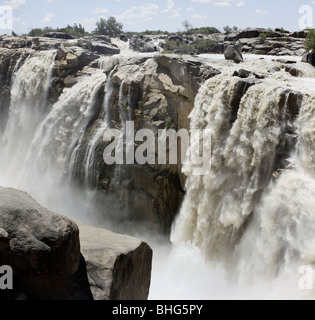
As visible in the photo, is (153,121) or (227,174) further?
(153,121)

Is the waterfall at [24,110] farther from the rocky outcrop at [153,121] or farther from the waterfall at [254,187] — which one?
the waterfall at [254,187]

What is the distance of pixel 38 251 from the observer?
4.49m

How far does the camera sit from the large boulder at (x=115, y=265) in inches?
199

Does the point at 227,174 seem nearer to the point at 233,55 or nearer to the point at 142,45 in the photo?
the point at 233,55

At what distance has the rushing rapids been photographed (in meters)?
8.52

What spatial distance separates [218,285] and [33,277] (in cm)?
668

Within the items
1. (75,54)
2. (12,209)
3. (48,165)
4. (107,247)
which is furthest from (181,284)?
(75,54)

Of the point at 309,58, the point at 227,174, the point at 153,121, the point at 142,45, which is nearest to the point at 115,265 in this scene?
the point at 227,174

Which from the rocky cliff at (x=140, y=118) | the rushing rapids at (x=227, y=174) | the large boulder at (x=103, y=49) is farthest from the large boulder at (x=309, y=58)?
the large boulder at (x=103, y=49)

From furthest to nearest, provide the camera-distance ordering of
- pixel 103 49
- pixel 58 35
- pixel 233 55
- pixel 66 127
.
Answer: pixel 58 35
pixel 103 49
pixel 66 127
pixel 233 55

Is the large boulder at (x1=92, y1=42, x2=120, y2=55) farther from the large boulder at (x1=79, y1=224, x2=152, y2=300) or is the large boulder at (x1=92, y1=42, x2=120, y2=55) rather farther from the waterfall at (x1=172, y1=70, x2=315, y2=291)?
the large boulder at (x1=79, y1=224, x2=152, y2=300)

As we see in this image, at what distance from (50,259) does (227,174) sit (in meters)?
7.28

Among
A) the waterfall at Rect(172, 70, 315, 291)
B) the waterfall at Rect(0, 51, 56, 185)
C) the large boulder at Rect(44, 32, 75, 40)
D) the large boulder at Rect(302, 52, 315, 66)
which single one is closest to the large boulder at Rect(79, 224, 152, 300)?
the waterfall at Rect(172, 70, 315, 291)
